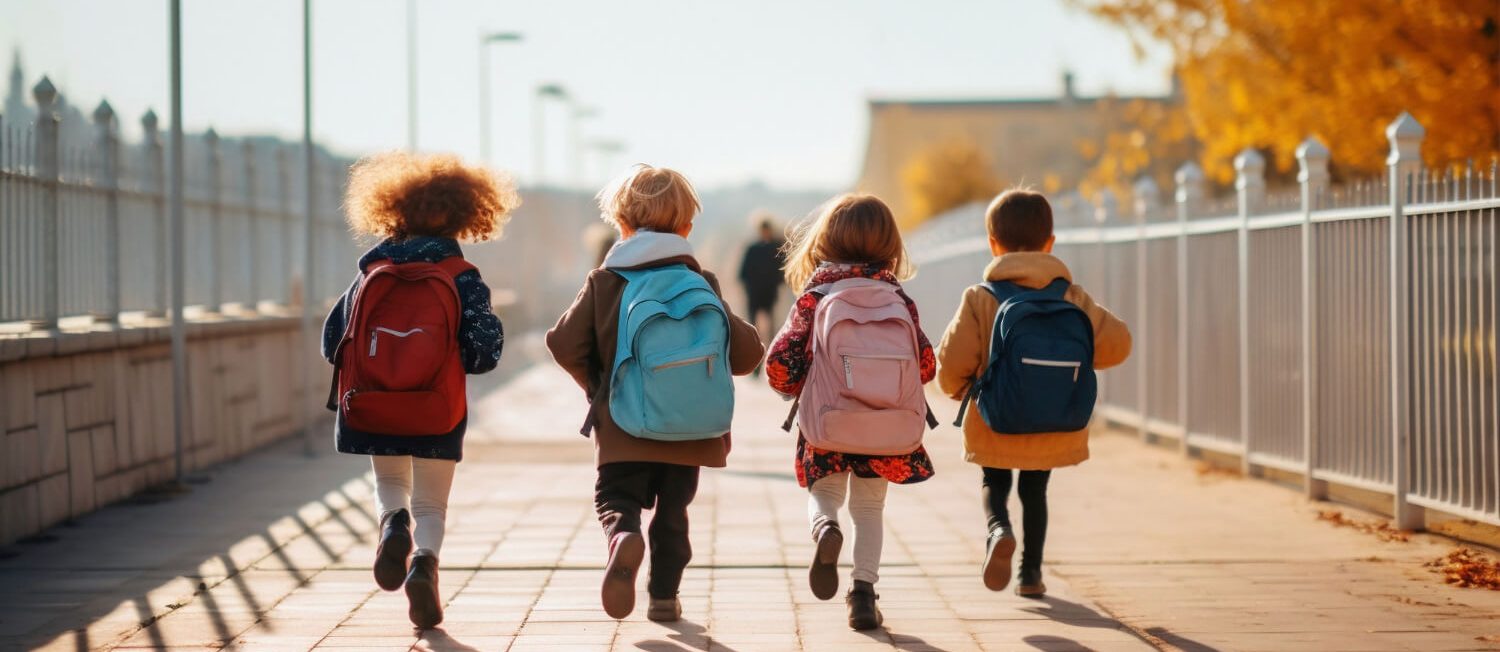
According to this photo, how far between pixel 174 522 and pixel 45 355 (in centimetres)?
101

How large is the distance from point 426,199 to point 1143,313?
7.54 meters

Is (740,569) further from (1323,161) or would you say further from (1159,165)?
(1159,165)

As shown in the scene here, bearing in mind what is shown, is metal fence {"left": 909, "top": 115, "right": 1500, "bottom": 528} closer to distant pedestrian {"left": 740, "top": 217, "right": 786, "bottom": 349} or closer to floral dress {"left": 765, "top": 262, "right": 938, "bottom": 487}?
floral dress {"left": 765, "top": 262, "right": 938, "bottom": 487}

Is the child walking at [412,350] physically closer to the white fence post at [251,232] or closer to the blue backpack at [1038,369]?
the blue backpack at [1038,369]

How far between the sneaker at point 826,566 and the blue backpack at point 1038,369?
→ 804mm

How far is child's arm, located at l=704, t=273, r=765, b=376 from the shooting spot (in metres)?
5.80

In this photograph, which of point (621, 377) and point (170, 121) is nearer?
point (621, 377)

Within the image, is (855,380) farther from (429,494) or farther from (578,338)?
(429,494)

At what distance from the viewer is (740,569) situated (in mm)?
7066

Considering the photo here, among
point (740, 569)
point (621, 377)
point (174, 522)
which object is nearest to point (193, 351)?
point (174, 522)

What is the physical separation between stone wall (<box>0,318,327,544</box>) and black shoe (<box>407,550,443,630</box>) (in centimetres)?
290

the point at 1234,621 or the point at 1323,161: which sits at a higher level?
the point at 1323,161

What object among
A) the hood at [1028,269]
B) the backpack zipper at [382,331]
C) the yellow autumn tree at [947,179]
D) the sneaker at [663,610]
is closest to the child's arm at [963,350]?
the hood at [1028,269]

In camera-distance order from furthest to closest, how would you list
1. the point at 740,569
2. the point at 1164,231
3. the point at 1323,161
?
the point at 1164,231 → the point at 1323,161 → the point at 740,569
